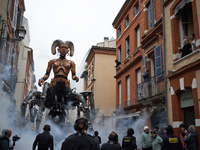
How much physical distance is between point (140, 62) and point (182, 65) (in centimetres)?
626

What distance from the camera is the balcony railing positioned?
12.1m

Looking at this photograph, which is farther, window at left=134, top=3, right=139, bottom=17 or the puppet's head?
window at left=134, top=3, right=139, bottom=17

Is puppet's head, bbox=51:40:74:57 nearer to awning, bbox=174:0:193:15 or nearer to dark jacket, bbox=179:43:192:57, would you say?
dark jacket, bbox=179:43:192:57

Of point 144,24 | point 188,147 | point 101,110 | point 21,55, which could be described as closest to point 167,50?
point 144,24

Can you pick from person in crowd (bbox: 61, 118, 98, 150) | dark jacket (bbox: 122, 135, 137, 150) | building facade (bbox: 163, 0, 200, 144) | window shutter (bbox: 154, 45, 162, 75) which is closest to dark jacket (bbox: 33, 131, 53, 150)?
dark jacket (bbox: 122, 135, 137, 150)

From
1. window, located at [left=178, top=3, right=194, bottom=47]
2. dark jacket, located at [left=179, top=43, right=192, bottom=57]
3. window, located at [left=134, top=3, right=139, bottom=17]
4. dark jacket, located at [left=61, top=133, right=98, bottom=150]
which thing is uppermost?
window, located at [left=134, top=3, right=139, bottom=17]

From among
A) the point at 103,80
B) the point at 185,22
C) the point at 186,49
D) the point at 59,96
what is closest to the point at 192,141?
the point at 59,96

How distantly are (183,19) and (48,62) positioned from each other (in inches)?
274

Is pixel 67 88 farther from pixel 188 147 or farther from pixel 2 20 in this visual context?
pixel 2 20

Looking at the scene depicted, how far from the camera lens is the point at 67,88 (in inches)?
282

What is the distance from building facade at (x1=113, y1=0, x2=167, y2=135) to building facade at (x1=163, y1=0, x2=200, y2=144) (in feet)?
4.10

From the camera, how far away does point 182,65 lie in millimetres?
9812

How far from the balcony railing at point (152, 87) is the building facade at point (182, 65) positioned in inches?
41.9

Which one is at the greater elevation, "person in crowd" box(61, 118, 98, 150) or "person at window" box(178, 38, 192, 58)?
"person at window" box(178, 38, 192, 58)
